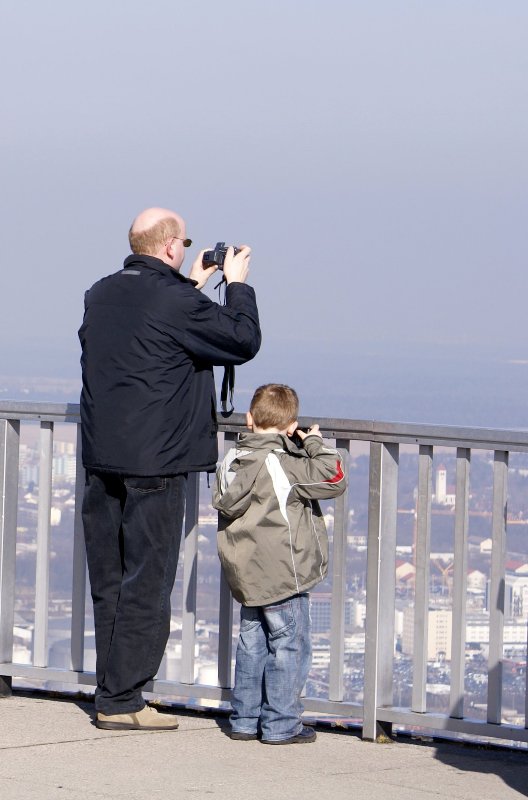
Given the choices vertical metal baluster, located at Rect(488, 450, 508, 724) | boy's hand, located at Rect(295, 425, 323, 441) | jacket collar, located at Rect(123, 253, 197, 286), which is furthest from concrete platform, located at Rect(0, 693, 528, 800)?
jacket collar, located at Rect(123, 253, 197, 286)

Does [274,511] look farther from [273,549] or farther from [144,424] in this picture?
[144,424]

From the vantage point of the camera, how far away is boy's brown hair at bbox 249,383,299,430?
6055 millimetres

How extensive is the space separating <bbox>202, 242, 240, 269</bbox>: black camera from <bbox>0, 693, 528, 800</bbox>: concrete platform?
1897mm

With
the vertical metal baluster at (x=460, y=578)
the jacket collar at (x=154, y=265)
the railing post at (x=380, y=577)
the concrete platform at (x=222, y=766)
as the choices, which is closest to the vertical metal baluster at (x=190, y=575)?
the concrete platform at (x=222, y=766)

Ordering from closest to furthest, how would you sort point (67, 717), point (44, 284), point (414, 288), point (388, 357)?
1. point (67, 717)
2. point (388, 357)
3. point (44, 284)
4. point (414, 288)

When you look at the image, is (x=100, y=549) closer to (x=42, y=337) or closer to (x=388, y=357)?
(x=42, y=337)

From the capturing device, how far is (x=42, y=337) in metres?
38.4

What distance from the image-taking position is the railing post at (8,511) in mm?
6949

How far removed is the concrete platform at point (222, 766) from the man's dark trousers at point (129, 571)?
237 millimetres

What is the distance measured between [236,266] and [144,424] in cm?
74

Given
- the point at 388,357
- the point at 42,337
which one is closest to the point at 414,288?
the point at 388,357

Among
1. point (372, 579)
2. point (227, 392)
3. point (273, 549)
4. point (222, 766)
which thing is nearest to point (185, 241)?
point (227, 392)

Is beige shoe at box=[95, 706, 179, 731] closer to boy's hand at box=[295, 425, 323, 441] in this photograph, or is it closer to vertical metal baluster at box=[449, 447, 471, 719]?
vertical metal baluster at box=[449, 447, 471, 719]

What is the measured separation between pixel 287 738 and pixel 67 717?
3.40ft
